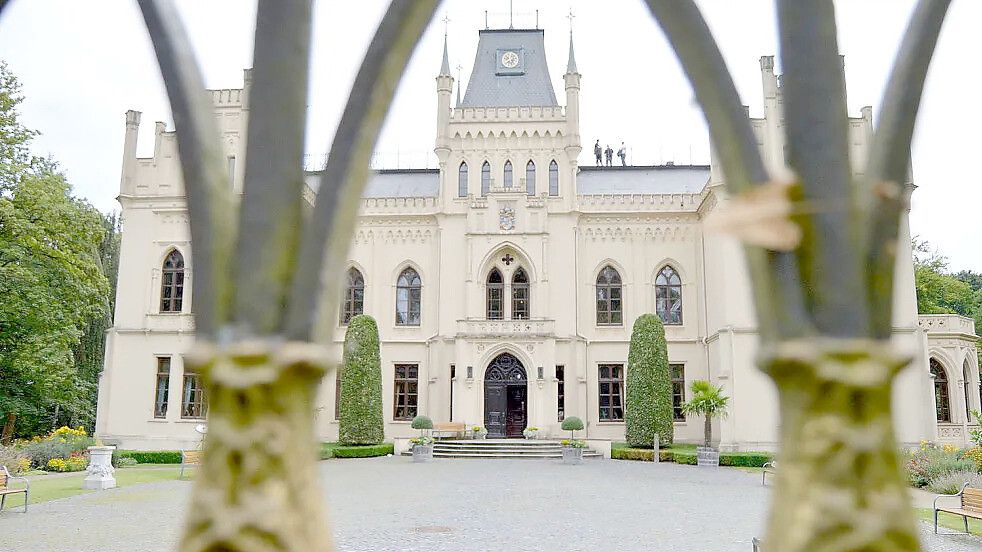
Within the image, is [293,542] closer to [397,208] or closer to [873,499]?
[873,499]

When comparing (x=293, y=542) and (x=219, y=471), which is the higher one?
(x=219, y=471)

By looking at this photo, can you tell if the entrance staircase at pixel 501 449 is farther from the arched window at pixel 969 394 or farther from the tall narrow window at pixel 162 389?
the arched window at pixel 969 394

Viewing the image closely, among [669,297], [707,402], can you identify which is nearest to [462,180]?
[669,297]

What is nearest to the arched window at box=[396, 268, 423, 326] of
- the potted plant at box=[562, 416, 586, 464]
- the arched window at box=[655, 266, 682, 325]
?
the potted plant at box=[562, 416, 586, 464]

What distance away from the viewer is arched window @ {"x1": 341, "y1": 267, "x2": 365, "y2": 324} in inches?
1137

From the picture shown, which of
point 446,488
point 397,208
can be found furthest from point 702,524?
point 397,208

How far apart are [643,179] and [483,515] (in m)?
23.1

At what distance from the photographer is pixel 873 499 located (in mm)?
1601

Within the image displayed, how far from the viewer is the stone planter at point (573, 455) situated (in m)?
22.0

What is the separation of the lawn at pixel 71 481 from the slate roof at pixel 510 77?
1741cm

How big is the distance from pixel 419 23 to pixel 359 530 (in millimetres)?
8951

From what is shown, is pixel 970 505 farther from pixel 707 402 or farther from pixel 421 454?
pixel 421 454

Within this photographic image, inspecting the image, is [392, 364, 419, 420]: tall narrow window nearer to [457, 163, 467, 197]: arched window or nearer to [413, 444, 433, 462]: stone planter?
[413, 444, 433, 462]: stone planter

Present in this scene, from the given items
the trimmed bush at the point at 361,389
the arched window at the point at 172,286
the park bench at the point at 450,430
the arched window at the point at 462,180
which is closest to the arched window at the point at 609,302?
the arched window at the point at 462,180
